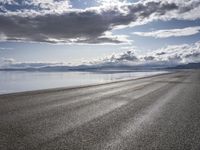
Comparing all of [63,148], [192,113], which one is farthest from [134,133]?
[192,113]

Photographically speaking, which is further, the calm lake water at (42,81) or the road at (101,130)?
the calm lake water at (42,81)

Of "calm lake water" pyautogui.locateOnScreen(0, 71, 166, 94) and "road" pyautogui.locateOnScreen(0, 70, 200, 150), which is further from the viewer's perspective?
"calm lake water" pyautogui.locateOnScreen(0, 71, 166, 94)

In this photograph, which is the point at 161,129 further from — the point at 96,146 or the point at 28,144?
the point at 28,144

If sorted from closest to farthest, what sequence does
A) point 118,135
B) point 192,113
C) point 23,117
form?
1. point 118,135
2. point 23,117
3. point 192,113

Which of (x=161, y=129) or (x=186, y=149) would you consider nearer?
(x=186, y=149)

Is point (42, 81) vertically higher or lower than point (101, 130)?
lower

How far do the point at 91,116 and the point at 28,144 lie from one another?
15.8ft

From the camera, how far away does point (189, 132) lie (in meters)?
8.73

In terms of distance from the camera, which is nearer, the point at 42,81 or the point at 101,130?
the point at 101,130

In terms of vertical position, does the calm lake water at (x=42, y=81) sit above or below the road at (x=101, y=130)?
below

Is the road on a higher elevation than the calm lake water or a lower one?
higher

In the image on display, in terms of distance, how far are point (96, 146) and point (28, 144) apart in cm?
166

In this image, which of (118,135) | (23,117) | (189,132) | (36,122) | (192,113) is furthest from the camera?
(192,113)

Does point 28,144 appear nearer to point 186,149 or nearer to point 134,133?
point 134,133
